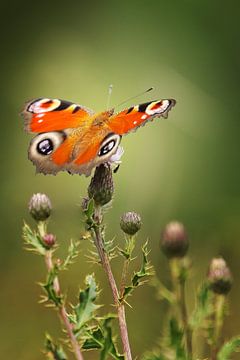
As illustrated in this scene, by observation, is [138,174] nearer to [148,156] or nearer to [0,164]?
[148,156]

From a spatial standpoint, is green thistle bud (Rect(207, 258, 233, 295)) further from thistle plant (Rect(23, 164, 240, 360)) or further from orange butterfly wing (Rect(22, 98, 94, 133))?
orange butterfly wing (Rect(22, 98, 94, 133))

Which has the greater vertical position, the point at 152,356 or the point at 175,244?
the point at 175,244

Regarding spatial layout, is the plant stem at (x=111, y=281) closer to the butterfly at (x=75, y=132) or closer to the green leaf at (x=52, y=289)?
the green leaf at (x=52, y=289)

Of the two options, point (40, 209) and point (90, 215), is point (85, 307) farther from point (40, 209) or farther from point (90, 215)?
point (40, 209)

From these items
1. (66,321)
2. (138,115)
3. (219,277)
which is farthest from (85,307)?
(138,115)

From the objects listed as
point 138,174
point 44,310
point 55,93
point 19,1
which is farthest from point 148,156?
point 19,1

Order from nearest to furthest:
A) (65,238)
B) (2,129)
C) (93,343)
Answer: (93,343)
(65,238)
(2,129)
